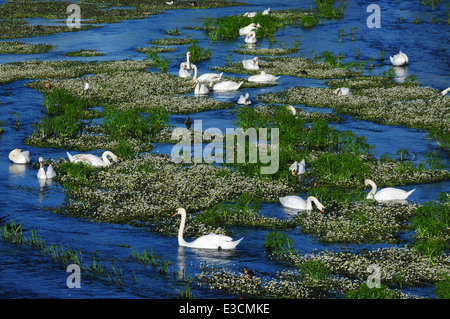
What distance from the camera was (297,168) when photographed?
1012 inches

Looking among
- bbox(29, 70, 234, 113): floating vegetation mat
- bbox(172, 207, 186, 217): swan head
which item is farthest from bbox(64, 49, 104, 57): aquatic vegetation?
bbox(172, 207, 186, 217): swan head

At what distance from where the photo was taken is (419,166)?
26.3 metres

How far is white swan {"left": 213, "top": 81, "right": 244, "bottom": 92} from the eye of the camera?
3931 cm

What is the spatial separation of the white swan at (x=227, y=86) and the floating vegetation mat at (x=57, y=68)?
7.07 m

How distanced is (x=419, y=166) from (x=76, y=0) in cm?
6063

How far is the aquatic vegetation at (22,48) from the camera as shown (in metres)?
50.5

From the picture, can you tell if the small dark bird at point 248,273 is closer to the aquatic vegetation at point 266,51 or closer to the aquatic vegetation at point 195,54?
the aquatic vegetation at point 195,54

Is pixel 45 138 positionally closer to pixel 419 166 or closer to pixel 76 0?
A: pixel 419 166

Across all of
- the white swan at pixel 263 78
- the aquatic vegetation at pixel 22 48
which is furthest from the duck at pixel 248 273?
the aquatic vegetation at pixel 22 48

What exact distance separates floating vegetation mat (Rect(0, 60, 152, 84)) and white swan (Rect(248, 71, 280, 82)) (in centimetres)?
756

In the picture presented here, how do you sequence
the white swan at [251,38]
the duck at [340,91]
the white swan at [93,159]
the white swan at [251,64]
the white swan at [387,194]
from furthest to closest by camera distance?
1. the white swan at [251,38]
2. the white swan at [251,64]
3. the duck at [340,91]
4. the white swan at [93,159]
5. the white swan at [387,194]

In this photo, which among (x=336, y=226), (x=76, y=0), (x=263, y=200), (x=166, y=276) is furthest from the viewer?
(x=76, y=0)
